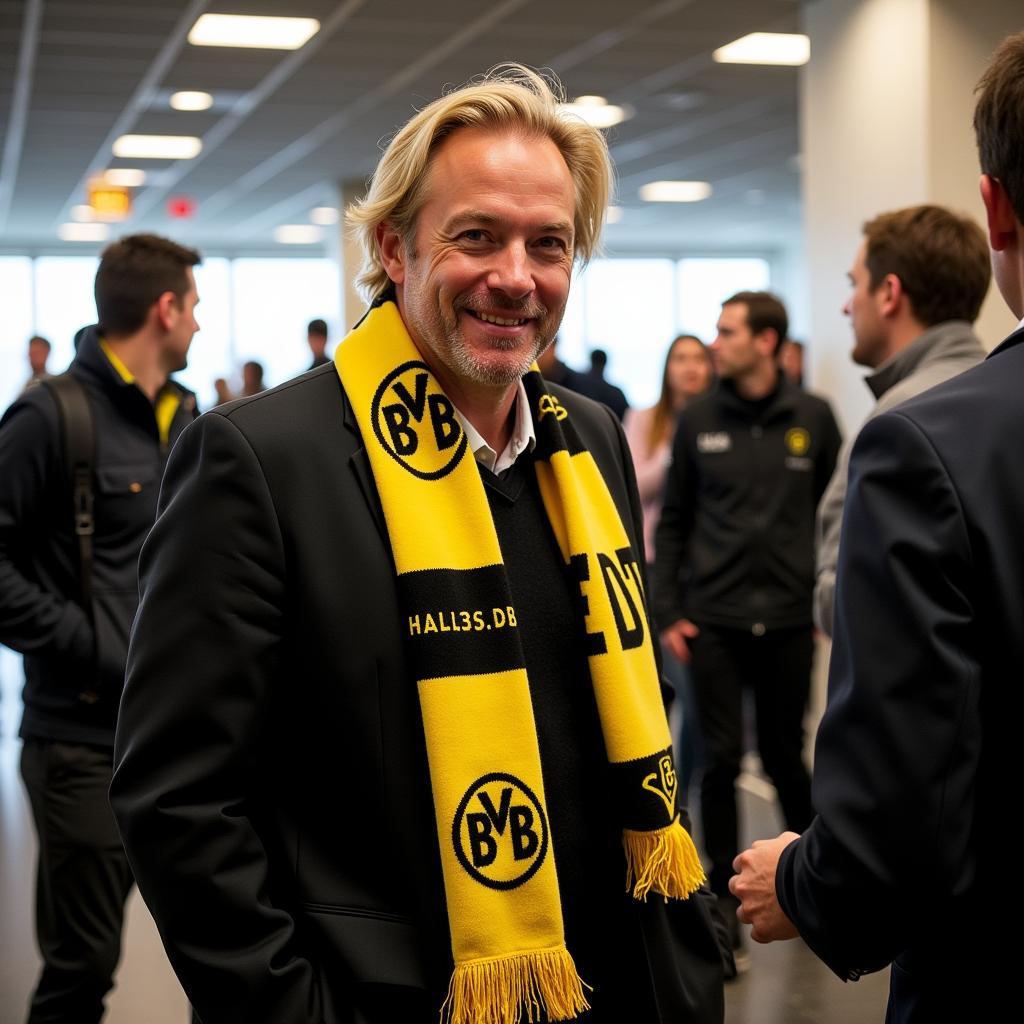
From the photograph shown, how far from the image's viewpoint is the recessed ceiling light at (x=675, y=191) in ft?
46.3

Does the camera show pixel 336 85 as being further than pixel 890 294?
Yes

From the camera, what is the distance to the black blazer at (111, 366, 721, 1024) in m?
1.44

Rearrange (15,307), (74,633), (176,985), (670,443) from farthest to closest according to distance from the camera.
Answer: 1. (15,307)
2. (670,443)
3. (176,985)
4. (74,633)

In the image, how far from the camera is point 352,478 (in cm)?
159

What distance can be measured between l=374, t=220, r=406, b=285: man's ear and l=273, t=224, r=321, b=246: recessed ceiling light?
612 inches

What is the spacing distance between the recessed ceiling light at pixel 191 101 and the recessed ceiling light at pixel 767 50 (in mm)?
3506

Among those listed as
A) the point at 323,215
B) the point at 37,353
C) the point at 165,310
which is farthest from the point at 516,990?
the point at 323,215

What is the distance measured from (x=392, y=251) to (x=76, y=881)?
169cm

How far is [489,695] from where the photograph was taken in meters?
1.56

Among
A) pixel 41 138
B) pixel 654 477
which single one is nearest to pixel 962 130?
pixel 654 477

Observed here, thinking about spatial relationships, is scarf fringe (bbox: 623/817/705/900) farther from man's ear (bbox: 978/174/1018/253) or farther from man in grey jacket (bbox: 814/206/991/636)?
man in grey jacket (bbox: 814/206/991/636)

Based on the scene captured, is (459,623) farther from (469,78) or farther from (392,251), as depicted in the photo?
(469,78)

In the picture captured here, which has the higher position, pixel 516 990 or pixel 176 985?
pixel 516 990

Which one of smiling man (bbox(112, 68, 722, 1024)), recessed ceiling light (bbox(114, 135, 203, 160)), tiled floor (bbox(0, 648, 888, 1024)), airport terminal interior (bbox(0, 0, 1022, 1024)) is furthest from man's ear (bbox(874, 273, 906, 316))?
recessed ceiling light (bbox(114, 135, 203, 160))
